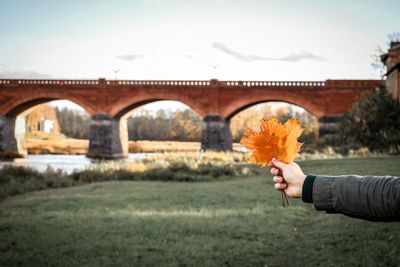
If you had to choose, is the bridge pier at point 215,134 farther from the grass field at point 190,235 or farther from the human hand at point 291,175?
the human hand at point 291,175

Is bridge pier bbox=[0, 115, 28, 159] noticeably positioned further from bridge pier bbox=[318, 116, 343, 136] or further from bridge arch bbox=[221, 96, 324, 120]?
bridge pier bbox=[318, 116, 343, 136]

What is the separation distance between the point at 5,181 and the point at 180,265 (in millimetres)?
12583

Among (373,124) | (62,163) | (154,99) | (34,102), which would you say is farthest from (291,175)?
(34,102)

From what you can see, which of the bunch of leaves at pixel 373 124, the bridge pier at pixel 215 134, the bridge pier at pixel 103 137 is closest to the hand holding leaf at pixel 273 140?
the bunch of leaves at pixel 373 124

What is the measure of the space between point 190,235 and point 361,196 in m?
5.92

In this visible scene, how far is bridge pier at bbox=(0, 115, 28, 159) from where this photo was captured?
44688mm

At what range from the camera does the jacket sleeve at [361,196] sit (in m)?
1.75

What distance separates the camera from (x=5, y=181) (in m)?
16.7

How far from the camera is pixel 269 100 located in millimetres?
41094

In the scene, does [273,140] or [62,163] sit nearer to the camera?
[273,140]

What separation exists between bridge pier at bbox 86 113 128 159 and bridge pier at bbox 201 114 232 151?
853 centimetres

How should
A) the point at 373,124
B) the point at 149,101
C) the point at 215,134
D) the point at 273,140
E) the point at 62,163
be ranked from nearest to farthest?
the point at 273,140 < the point at 373,124 < the point at 62,163 < the point at 215,134 < the point at 149,101

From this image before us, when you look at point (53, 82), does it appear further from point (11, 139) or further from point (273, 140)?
point (273, 140)

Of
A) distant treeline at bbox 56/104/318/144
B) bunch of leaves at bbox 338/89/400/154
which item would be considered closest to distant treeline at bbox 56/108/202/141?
distant treeline at bbox 56/104/318/144
